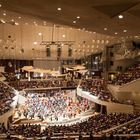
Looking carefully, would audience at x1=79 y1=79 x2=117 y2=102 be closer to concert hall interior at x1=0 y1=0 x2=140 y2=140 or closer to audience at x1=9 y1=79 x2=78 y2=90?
concert hall interior at x1=0 y1=0 x2=140 y2=140

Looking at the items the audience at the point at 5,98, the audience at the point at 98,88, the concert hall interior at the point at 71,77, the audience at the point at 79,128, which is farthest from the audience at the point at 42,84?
the audience at the point at 79,128

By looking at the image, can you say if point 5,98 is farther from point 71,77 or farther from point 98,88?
point 71,77

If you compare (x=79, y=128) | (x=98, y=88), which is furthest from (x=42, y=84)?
(x=79, y=128)

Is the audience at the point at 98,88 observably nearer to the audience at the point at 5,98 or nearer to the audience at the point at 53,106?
the audience at the point at 53,106

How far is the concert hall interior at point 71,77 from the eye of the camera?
17.3 meters

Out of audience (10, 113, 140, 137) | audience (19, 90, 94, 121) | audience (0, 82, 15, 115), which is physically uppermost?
audience (0, 82, 15, 115)

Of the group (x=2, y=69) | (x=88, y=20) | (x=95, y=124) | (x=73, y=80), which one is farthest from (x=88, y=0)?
(x=2, y=69)

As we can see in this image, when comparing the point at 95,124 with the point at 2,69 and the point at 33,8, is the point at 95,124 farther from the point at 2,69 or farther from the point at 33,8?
the point at 2,69

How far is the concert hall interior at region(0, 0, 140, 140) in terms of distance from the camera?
56.6ft

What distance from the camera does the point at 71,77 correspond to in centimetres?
4419

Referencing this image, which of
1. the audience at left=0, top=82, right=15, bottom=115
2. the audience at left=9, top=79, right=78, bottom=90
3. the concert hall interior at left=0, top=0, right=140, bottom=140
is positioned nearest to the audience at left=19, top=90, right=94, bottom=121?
the concert hall interior at left=0, top=0, right=140, bottom=140

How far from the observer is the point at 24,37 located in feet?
110

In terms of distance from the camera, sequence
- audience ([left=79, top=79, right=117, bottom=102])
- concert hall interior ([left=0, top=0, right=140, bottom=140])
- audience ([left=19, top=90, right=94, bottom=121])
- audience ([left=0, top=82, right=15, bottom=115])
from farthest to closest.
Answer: audience ([left=19, top=90, right=94, bottom=121])
audience ([left=79, top=79, right=117, bottom=102])
audience ([left=0, top=82, right=15, bottom=115])
concert hall interior ([left=0, top=0, right=140, bottom=140])

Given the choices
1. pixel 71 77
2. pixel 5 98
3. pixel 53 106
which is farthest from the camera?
pixel 71 77
